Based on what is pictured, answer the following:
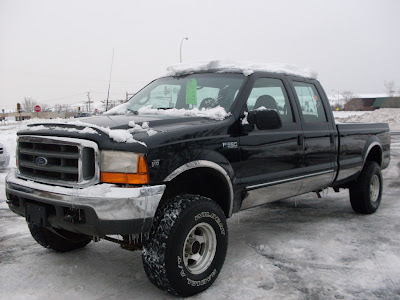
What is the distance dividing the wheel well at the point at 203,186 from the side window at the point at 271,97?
847 millimetres

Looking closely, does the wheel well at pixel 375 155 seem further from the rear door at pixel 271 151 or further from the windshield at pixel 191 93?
the windshield at pixel 191 93

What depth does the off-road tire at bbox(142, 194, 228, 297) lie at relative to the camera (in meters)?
3.03

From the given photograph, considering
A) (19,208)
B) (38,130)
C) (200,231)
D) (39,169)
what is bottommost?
(200,231)

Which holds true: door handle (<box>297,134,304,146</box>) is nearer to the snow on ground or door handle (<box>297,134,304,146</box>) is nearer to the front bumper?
the snow on ground

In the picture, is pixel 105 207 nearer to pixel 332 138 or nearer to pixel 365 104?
pixel 332 138

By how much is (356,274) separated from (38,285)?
279cm

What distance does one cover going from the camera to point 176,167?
3123mm

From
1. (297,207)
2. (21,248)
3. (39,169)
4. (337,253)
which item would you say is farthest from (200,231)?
(297,207)

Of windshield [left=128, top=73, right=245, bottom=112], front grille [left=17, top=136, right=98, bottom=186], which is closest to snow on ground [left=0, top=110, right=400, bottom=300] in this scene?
front grille [left=17, top=136, right=98, bottom=186]

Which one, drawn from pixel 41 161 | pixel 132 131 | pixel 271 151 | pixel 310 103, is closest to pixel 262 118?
pixel 271 151

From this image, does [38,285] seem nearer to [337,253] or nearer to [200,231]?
[200,231]

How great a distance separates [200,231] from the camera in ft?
11.3

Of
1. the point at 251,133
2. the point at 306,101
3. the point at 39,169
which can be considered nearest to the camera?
the point at 39,169

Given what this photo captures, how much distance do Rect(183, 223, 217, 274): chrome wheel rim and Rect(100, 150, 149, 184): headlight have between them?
68cm
